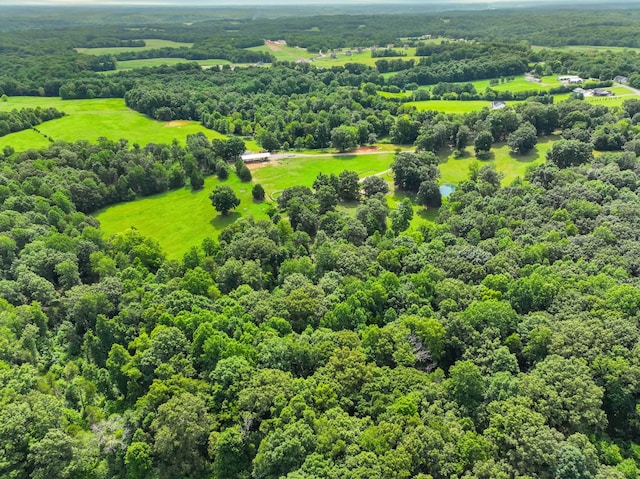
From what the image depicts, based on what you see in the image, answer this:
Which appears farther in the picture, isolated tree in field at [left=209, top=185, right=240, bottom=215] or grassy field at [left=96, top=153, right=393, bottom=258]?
isolated tree in field at [left=209, top=185, right=240, bottom=215]

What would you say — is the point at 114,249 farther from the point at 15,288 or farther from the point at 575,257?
the point at 575,257

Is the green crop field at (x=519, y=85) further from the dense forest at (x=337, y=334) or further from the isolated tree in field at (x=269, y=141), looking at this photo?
the isolated tree in field at (x=269, y=141)

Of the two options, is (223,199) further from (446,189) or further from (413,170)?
(446,189)

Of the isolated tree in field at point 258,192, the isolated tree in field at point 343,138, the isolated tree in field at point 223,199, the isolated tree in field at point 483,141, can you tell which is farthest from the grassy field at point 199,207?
the isolated tree in field at point 483,141

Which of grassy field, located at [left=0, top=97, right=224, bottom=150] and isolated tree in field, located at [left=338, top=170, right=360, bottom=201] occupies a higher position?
grassy field, located at [left=0, top=97, right=224, bottom=150]

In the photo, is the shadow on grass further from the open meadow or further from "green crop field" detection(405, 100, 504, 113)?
"green crop field" detection(405, 100, 504, 113)

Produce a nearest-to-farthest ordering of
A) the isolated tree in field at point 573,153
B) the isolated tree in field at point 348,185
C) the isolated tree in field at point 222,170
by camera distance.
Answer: the isolated tree in field at point 348,185 < the isolated tree in field at point 573,153 < the isolated tree in field at point 222,170

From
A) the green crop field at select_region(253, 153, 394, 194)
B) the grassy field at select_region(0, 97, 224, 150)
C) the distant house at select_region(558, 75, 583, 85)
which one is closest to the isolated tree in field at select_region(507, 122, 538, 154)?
the green crop field at select_region(253, 153, 394, 194)
